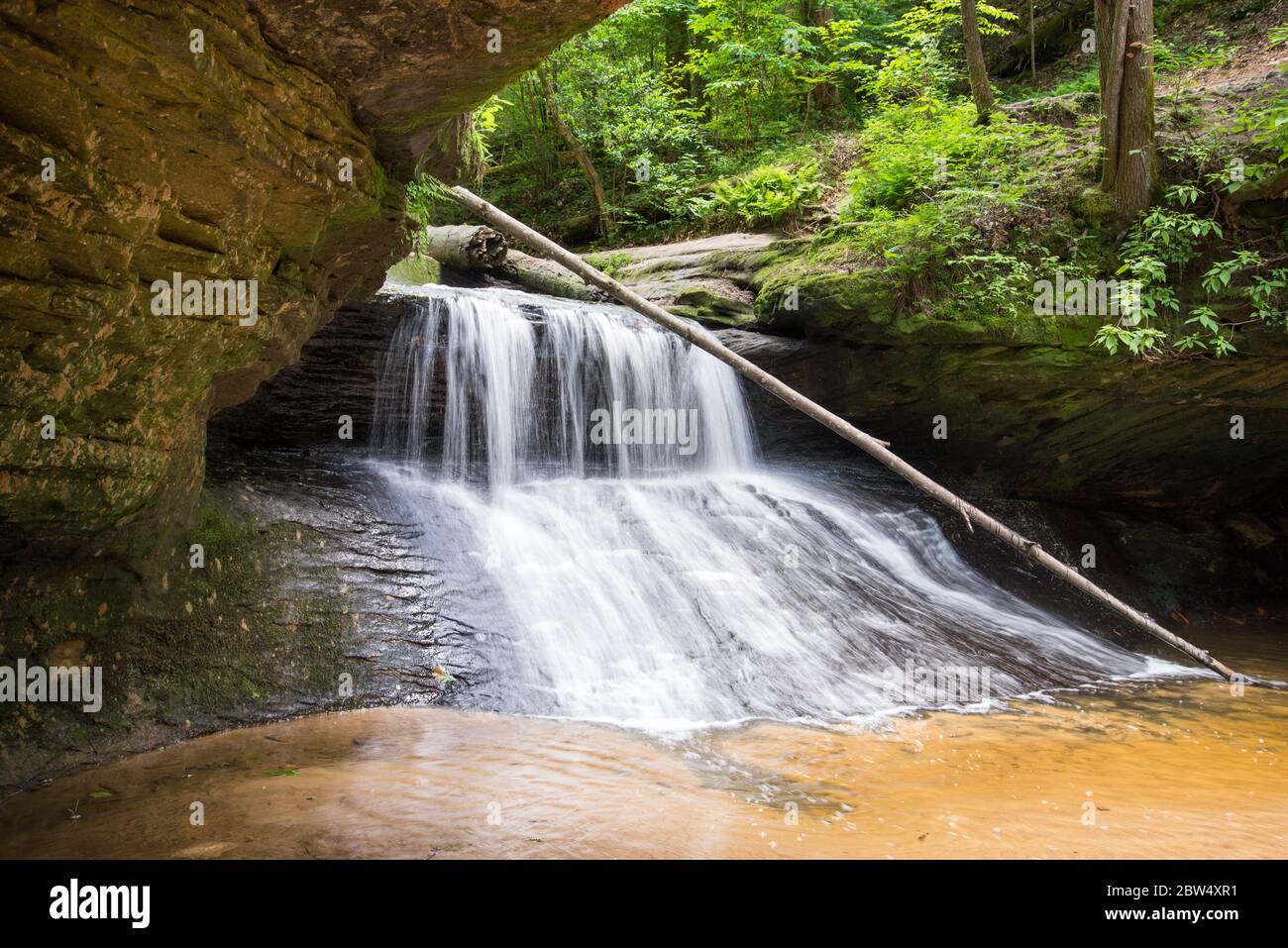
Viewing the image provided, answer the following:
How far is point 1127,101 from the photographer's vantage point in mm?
8617

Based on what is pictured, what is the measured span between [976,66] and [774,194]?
3.11m

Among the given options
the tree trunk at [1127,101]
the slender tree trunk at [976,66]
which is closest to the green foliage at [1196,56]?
the tree trunk at [1127,101]

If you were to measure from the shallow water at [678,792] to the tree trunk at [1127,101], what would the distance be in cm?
560

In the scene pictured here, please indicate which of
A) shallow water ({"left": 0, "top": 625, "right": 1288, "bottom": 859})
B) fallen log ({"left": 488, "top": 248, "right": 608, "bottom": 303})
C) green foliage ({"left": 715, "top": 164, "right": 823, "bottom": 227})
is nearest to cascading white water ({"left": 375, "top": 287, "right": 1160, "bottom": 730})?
shallow water ({"left": 0, "top": 625, "right": 1288, "bottom": 859})

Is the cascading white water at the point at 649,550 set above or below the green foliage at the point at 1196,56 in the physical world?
below

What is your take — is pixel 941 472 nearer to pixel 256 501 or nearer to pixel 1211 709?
pixel 1211 709

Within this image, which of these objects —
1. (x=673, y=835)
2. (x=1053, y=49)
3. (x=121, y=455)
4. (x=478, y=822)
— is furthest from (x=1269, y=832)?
(x=1053, y=49)

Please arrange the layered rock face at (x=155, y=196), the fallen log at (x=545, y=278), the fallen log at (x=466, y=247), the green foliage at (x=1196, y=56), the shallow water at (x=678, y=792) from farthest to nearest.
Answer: the fallen log at (x=545, y=278)
the fallen log at (x=466, y=247)
the green foliage at (x=1196, y=56)
the shallow water at (x=678, y=792)
the layered rock face at (x=155, y=196)

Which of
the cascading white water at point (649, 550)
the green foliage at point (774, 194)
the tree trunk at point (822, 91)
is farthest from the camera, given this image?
the tree trunk at point (822, 91)

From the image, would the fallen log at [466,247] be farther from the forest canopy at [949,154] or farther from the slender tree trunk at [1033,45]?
the slender tree trunk at [1033,45]

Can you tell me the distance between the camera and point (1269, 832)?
3.48 meters

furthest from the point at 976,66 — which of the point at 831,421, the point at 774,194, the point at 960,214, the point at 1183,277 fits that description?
the point at 831,421

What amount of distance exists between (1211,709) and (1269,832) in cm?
332

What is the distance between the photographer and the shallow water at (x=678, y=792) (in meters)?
3.13
